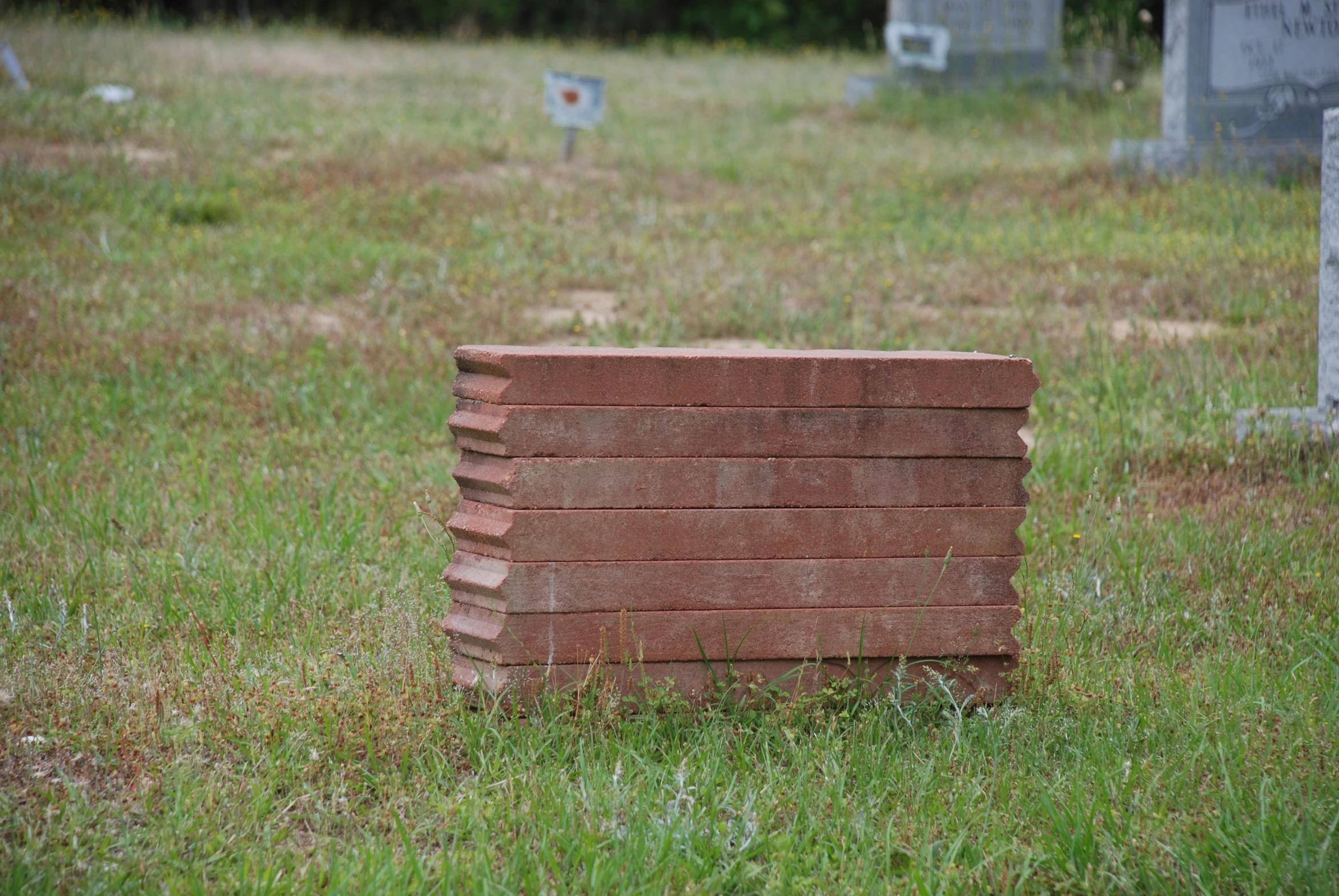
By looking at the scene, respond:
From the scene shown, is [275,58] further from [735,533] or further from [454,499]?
[735,533]

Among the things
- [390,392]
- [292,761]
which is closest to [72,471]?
[390,392]

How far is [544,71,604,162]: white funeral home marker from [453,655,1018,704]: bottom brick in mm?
8158

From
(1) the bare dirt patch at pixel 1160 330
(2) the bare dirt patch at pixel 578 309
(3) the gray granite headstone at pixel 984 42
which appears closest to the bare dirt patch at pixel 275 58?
(3) the gray granite headstone at pixel 984 42

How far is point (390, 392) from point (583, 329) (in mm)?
1278

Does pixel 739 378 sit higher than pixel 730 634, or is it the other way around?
pixel 739 378

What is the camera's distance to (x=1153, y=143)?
9.82 meters

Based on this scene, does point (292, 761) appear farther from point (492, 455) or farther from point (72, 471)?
point (72, 471)

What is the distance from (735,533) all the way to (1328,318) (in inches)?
127

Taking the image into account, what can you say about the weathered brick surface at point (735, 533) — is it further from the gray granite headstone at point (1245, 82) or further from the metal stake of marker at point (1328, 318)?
the gray granite headstone at point (1245, 82)

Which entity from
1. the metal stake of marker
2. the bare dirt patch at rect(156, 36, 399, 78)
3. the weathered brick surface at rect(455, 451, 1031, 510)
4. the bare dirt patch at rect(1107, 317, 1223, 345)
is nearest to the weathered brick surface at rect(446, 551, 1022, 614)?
the weathered brick surface at rect(455, 451, 1031, 510)

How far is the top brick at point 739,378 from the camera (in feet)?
8.91

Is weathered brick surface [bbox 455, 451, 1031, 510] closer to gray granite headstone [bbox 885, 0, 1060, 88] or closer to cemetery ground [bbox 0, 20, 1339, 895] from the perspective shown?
cemetery ground [bbox 0, 20, 1339, 895]

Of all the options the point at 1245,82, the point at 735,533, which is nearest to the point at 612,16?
the point at 1245,82

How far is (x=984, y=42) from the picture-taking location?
1555cm
